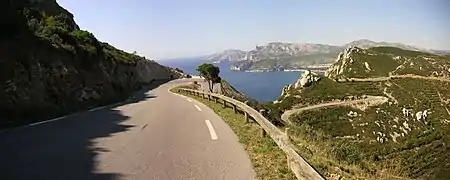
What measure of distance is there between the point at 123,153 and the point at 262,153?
284 cm

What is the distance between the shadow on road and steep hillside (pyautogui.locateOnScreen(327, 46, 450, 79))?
8944 centimetres

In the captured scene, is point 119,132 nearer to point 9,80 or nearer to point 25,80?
point 9,80


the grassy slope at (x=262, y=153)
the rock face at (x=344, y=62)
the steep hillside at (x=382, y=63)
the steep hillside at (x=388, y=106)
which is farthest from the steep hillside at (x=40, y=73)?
the rock face at (x=344, y=62)

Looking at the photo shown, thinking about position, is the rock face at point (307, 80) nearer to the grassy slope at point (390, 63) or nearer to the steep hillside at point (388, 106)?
→ the steep hillside at point (388, 106)

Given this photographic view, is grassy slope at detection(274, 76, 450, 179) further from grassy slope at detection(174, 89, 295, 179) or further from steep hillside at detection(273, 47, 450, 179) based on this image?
grassy slope at detection(174, 89, 295, 179)

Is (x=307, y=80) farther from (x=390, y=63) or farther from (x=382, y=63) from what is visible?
(x=390, y=63)

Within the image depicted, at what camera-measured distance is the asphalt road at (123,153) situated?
6.55m

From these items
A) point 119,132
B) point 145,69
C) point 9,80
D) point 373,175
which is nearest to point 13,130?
point 119,132

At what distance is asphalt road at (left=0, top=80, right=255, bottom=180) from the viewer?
6551 millimetres

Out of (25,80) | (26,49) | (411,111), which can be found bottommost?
(411,111)

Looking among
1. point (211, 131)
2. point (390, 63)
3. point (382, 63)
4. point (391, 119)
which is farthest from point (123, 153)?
point (382, 63)

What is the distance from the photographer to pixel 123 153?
27.1 feet

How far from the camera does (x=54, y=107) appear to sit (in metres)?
18.5

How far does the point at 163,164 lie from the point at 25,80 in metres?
12.5
